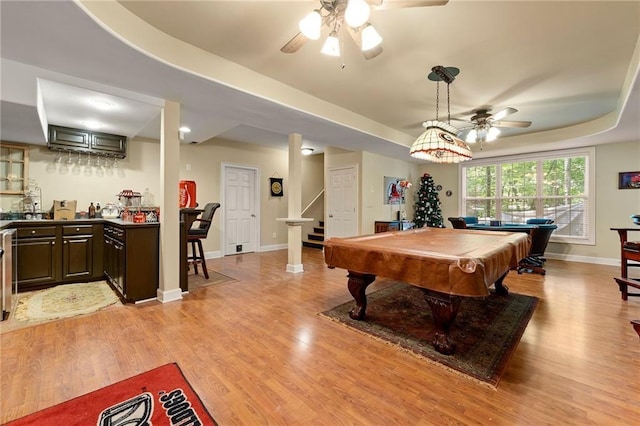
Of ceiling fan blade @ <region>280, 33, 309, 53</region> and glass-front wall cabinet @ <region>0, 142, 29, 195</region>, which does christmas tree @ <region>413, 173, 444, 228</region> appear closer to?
ceiling fan blade @ <region>280, 33, 309, 53</region>

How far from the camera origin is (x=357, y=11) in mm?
1647

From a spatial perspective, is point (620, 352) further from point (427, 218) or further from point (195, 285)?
point (427, 218)

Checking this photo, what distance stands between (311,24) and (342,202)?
15.7 ft

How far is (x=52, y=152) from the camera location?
4.23 m

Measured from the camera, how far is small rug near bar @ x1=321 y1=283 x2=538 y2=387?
198cm

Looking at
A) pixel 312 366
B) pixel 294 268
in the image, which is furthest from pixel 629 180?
pixel 312 366

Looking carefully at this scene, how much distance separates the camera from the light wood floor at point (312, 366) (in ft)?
4.99

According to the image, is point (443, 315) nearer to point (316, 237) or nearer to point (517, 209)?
point (316, 237)

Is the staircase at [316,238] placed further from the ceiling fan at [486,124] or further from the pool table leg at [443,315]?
the pool table leg at [443,315]

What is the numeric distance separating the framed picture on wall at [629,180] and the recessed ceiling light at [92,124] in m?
9.02

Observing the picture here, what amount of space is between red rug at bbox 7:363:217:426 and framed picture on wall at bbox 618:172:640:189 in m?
7.49

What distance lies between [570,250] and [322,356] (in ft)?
20.9

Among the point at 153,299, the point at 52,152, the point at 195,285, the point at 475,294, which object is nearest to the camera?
the point at 475,294

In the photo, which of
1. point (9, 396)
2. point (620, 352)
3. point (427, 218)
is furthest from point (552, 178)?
point (9, 396)
